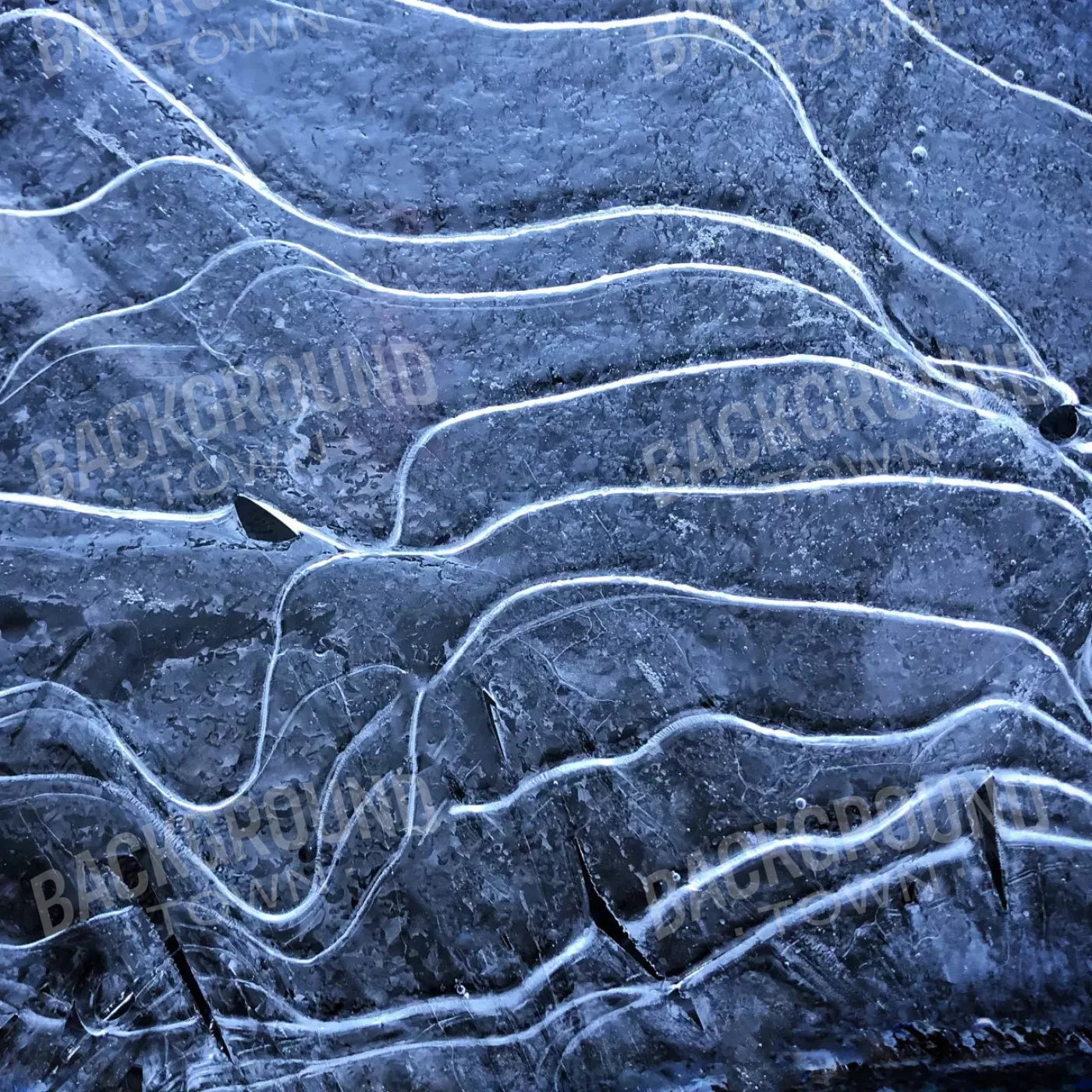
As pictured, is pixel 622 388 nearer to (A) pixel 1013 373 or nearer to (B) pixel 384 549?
(B) pixel 384 549

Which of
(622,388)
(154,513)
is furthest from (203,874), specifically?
(622,388)

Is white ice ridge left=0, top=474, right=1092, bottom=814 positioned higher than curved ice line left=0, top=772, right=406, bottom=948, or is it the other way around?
white ice ridge left=0, top=474, right=1092, bottom=814

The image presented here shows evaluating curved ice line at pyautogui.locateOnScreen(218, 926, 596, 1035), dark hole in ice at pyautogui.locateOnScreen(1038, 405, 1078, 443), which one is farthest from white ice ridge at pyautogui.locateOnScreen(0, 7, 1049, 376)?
curved ice line at pyautogui.locateOnScreen(218, 926, 596, 1035)

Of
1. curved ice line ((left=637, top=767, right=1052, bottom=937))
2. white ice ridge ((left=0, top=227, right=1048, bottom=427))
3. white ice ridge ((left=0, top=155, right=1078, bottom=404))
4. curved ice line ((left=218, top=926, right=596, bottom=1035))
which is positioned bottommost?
curved ice line ((left=218, top=926, right=596, bottom=1035))

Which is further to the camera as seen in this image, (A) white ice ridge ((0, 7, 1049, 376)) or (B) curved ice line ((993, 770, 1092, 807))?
(B) curved ice line ((993, 770, 1092, 807))

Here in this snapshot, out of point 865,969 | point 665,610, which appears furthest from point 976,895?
point 665,610

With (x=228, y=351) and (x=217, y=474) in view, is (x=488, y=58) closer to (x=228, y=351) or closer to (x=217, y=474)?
(x=228, y=351)

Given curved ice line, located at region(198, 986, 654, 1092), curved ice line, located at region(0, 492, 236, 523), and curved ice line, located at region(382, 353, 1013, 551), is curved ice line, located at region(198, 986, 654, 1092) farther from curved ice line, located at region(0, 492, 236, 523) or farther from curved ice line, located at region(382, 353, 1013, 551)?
curved ice line, located at region(0, 492, 236, 523)
